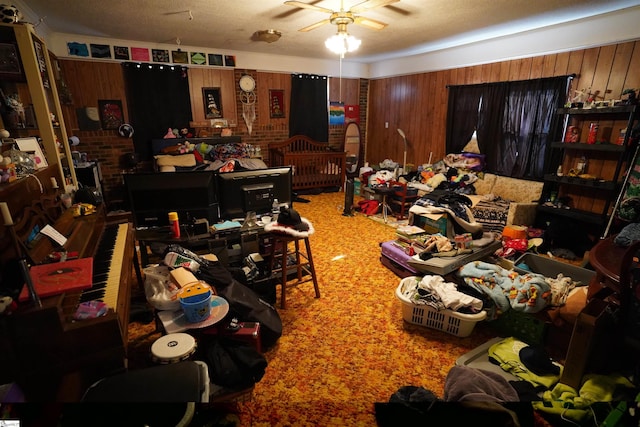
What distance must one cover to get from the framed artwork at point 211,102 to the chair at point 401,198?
3395 millimetres

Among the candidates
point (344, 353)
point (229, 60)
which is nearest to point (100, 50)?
point (229, 60)

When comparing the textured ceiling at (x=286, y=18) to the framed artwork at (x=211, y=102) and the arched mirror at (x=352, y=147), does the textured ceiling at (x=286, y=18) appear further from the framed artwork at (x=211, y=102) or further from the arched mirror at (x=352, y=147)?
the arched mirror at (x=352, y=147)

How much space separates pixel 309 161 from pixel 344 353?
14.6 feet

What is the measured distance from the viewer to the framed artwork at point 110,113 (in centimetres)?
505

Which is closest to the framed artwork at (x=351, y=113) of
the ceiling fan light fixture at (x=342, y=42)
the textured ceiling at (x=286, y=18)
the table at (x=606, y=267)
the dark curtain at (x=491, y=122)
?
the textured ceiling at (x=286, y=18)

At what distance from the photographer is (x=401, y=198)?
4.79 meters

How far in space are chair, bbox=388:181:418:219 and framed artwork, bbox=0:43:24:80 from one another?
4104 millimetres

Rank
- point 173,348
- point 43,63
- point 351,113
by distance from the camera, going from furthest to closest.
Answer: point 351,113, point 43,63, point 173,348

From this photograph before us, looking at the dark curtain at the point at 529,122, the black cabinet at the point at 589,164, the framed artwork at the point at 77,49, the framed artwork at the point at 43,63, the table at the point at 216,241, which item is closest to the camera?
the table at the point at 216,241

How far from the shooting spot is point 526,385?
5.68ft

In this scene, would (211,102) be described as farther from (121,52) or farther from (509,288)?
(509,288)

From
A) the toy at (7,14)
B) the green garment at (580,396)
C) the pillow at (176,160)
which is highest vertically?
the toy at (7,14)

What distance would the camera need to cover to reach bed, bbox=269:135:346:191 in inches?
237

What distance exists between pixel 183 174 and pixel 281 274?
1090 mm
